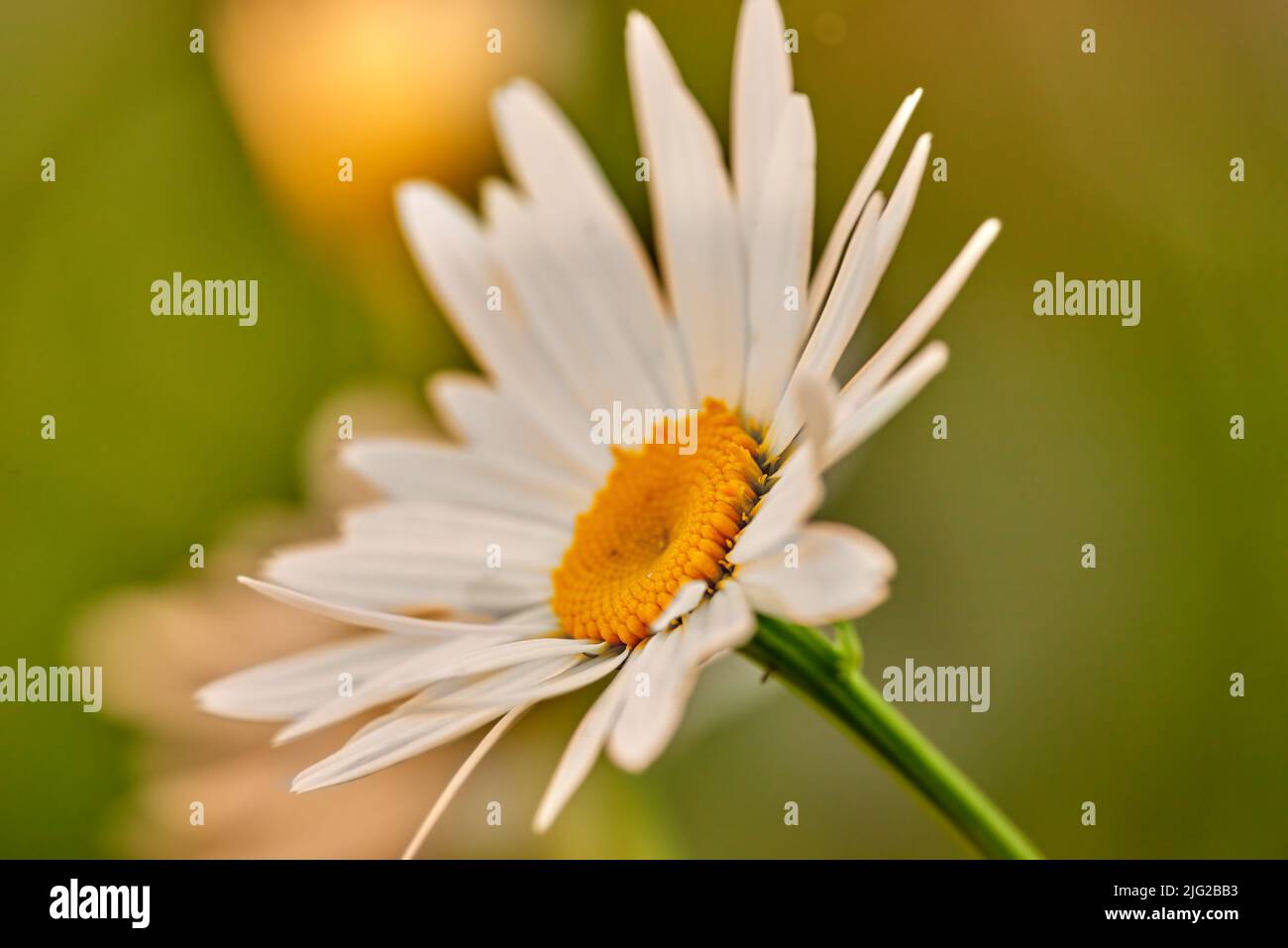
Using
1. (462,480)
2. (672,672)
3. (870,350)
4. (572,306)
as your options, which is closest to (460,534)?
(462,480)

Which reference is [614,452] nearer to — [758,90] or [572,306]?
[572,306]

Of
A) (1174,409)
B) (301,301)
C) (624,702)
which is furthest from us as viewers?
(301,301)

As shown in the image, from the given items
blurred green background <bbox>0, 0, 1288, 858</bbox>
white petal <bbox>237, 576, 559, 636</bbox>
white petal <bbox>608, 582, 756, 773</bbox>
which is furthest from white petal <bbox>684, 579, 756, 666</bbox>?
blurred green background <bbox>0, 0, 1288, 858</bbox>

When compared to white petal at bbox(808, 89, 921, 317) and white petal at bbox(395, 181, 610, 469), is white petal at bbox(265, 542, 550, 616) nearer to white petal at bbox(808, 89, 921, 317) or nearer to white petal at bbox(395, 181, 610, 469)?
white petal at bbox(395, 181, 610, 469)

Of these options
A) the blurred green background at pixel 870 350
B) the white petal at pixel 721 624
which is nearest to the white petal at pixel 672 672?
the white petal at pixel 721 624

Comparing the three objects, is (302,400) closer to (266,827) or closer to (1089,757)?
(266,827)
